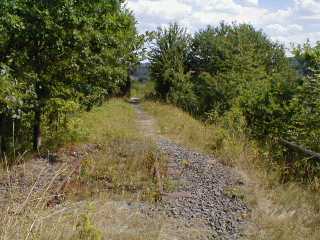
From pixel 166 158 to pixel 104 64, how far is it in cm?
330

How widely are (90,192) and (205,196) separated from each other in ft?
7.65

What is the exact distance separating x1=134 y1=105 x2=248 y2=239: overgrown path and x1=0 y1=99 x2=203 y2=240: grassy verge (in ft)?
1.26

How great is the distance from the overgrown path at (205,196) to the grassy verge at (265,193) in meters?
0.28

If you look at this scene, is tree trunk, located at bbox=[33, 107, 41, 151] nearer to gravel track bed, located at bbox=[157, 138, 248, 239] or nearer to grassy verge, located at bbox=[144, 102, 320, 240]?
gravel track bed, located at bbox=[157, 138, 248, 239]

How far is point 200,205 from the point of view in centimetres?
816

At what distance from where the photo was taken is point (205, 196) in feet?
28.4

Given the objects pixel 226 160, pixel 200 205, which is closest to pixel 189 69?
pixel 226 160

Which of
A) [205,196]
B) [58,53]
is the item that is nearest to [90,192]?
[205,196]

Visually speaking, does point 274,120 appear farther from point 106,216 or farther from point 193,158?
point 106,216

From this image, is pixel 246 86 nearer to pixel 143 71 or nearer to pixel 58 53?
pixel 58 53

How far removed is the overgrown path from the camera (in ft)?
23.7

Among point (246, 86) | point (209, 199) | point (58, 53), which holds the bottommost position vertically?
point (209, 199)

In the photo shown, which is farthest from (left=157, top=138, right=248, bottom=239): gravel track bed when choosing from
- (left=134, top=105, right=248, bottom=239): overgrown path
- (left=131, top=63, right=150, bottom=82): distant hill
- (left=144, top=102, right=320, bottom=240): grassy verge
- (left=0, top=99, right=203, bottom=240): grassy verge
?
(left=131, top=63, right=150, bottom=82): distant hill

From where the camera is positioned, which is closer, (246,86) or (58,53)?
(58,53)
